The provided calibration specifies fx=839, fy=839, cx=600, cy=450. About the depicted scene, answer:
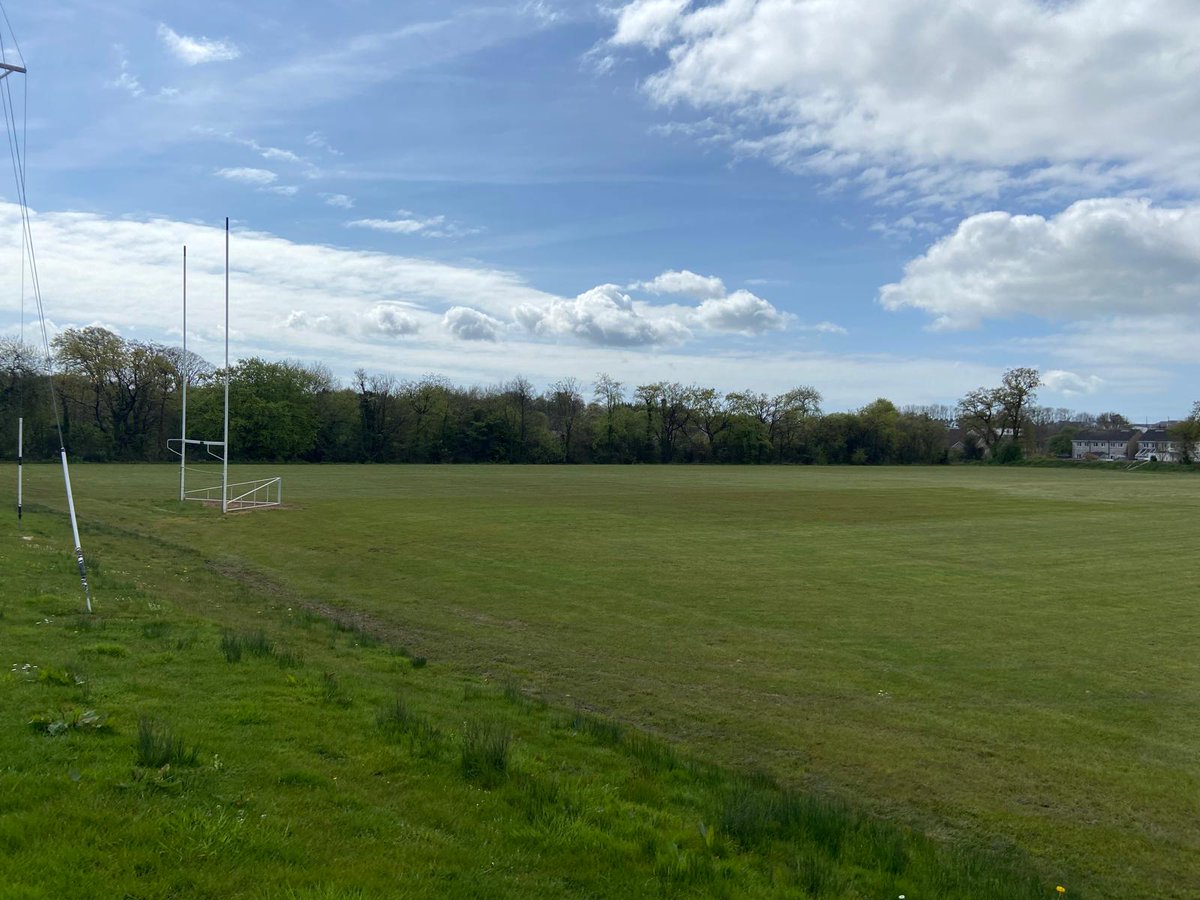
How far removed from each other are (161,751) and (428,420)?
103197mm

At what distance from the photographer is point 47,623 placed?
10.5 metres

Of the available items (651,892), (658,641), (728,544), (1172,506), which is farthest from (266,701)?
(1172,506)

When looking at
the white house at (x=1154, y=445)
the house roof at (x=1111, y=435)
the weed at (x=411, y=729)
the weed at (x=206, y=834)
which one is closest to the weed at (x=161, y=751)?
the weed at (x=206, y=834)

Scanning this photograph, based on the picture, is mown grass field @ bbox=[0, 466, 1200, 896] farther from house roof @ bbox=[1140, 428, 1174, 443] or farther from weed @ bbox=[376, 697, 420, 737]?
house roof @ bbox=[1140, 428, 1174, 443]

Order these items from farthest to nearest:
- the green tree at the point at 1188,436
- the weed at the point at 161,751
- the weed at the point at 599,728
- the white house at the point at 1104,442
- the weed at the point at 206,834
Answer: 1. the white house at the point at 1104,442
2. the green tree at the point at 1188,436
3. the weed at the point at 599,728
4. the weed at the point at 161,751
5. the weed at the point at 206,834

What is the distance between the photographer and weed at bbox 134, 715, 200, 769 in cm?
553

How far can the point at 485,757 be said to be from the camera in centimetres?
634

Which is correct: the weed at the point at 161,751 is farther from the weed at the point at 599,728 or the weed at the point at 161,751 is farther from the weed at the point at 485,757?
the weed at the point at 599,728

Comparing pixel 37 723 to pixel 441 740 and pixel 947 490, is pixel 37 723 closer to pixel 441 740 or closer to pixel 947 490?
pixel 441 740

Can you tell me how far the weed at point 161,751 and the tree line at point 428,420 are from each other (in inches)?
3151

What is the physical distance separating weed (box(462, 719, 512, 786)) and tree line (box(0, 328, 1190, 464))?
80156mm

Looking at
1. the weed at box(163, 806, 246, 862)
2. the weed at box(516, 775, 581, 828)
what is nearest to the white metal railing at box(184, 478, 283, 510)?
the weed at box(516, 775, 581, 828)

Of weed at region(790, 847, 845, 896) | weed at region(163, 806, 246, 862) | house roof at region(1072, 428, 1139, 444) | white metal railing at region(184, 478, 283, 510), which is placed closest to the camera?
weed at region(163, 806, 246, 862)

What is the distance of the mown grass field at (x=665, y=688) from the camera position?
209 inches
